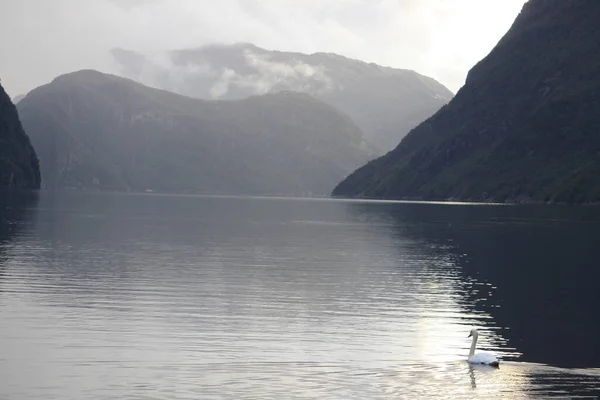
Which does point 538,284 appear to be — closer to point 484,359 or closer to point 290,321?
point 290,321

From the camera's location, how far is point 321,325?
5909 cm

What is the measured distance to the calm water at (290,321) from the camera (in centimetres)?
4159

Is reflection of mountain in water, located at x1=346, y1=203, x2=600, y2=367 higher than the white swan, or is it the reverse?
the white swan

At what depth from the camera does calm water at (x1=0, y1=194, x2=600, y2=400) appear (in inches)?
1638

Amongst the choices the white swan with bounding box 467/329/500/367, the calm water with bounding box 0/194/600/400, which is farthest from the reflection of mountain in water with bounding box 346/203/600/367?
the white swan with bounding box 467/329/500/367

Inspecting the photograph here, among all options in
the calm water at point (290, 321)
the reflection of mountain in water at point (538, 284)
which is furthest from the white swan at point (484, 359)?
the reflection of mountain in water at point (538, 284)

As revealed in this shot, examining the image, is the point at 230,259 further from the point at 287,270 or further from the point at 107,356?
the point at 107,356

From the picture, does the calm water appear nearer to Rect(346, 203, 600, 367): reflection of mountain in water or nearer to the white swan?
Rect(346, 203, 600, 367): reflection of mountain in water

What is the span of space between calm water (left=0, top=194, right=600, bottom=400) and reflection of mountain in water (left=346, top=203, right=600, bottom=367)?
251 millimetres

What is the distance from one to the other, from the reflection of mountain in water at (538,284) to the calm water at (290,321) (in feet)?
0.82

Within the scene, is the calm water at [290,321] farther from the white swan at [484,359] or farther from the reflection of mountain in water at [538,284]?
the white swan at [484,359]

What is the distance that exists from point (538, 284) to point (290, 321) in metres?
33.9

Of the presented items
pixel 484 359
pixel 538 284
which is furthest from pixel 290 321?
pixel 538 284

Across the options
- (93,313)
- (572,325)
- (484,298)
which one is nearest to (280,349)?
(93,313)
